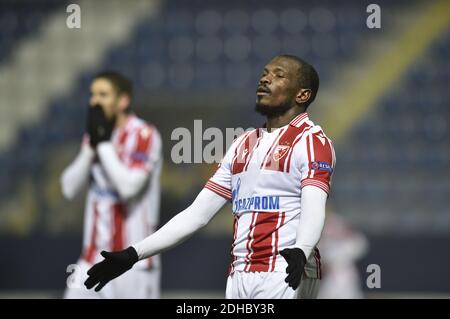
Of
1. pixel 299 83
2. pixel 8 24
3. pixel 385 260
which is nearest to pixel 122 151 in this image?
pixel 299 83

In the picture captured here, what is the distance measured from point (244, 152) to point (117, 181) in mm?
2607

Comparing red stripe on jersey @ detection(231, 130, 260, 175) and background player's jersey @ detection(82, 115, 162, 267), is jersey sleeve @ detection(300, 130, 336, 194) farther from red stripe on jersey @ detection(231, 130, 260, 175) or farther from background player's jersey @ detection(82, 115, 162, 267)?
background player's jersey @ detection(82, 115, 162, 267)

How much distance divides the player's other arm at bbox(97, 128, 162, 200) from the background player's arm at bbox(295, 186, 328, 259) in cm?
303

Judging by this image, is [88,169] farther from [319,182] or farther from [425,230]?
[425,230]

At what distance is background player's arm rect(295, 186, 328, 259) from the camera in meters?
4.28

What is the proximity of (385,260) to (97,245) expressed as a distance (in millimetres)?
5545

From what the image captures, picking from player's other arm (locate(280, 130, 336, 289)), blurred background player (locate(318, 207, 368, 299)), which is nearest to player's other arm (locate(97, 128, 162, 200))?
player's other arm (locate(280, 130, 336, 289))

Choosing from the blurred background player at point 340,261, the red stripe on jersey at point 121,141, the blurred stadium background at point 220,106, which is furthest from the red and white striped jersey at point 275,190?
the blurred stadium background at point 220,106

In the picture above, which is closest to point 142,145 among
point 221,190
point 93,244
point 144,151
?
point 144,151

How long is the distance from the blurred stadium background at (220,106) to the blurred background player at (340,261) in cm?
19

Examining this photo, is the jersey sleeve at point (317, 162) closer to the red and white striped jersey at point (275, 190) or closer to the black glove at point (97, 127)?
the red and white striped jersey at point (275, 190)

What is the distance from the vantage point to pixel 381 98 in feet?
44.5

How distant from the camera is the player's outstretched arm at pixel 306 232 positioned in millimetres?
4137

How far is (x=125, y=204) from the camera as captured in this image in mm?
7379
